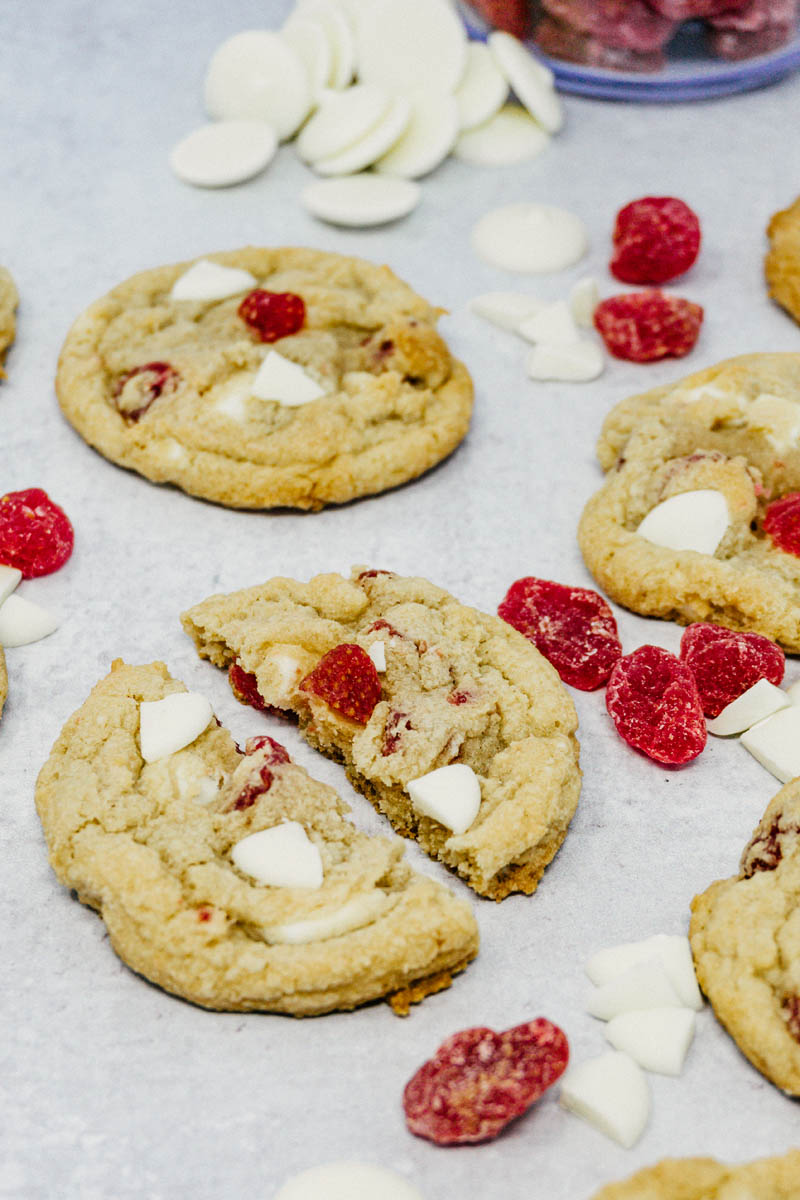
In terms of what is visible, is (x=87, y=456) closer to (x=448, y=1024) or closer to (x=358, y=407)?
(x=358, y=407)

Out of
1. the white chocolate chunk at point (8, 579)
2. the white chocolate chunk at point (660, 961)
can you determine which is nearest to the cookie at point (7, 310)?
the white chocolate chunk at point (8, 579)

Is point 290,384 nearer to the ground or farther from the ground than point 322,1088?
farther from the ground

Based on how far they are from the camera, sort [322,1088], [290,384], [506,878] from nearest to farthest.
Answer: [322,1088] → [506,878] → [290,384]

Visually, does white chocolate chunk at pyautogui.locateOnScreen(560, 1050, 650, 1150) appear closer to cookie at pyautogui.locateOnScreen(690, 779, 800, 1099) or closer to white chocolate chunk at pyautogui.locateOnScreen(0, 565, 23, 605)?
cookie at pyautogui.locateOnScreen(690, 779, 800, 1099)

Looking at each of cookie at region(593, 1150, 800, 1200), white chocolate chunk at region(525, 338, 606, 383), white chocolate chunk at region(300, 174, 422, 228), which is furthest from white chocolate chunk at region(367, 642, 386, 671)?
white chocolate chunk at region(300, 174, 422, 228)

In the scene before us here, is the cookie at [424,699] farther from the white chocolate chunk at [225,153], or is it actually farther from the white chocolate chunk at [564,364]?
the white chocolate chunk at [225,153]

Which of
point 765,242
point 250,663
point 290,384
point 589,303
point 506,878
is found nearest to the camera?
point 506,878

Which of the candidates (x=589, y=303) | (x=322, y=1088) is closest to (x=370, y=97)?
(x=589, y=303)
